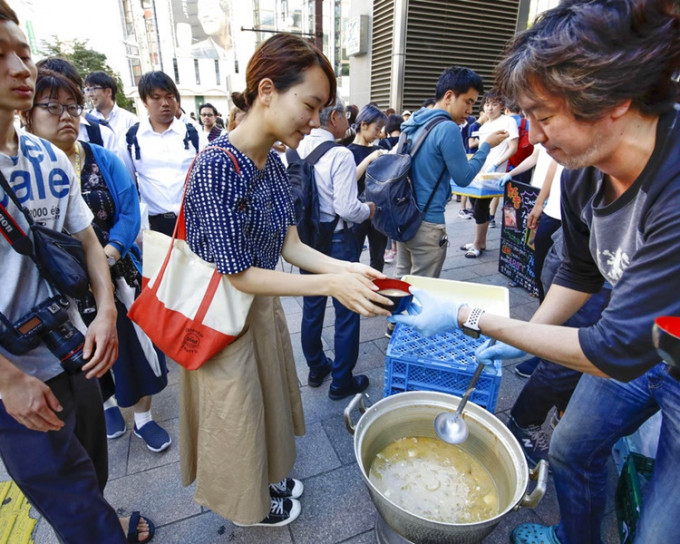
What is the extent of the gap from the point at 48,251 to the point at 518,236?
4346 millimetres

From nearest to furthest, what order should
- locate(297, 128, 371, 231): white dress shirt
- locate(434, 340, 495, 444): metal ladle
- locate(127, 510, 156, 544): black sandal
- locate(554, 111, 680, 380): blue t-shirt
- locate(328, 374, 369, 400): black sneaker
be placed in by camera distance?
locate(554, 111, 680, 380): blue t-shirt, locate(434, 340, 495, 444): metal ladle, locate(127, 510, 156, 544): black sandal, locate(297, 128, 371, 231): white dress shirt, locate(328, 374, 369, 400): black sneaker

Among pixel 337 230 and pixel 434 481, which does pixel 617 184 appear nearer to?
pixel 434 481

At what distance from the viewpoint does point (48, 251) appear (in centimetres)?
120

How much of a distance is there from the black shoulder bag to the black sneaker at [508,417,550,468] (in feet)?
7.72

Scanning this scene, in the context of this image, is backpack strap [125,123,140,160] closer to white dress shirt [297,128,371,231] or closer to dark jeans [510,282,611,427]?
white dress shirt [297,128,371,231]

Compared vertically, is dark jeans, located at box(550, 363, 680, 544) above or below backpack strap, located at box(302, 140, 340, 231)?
below

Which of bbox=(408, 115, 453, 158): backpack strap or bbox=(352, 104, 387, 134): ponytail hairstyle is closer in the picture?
bbox=(408, 115, 453, 158): backpack strap

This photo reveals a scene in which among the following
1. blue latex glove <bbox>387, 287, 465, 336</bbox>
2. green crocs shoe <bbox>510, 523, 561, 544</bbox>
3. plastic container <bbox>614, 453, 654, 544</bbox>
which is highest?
blue latex glove <bbox>387, 287, 465, 336</bbox>

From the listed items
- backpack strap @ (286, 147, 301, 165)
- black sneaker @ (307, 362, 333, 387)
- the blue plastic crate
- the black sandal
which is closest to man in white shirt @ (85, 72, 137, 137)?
backpack strap @ (286, 147, 301, 165)

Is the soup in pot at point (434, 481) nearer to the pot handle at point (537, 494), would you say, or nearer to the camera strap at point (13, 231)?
the pot handle at point (537, 494)

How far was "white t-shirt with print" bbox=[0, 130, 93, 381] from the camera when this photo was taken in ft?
3.83

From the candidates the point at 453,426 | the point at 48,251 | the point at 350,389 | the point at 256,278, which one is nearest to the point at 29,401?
the point at 48,251

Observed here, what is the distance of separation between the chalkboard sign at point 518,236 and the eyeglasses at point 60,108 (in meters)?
3.86

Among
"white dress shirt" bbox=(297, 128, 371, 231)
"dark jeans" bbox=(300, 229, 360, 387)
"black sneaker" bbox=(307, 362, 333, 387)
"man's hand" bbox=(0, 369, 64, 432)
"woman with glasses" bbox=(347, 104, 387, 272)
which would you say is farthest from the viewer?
"woman with glasses" bbox=(347, 104, 387, 272)
